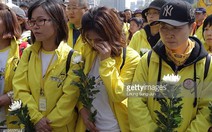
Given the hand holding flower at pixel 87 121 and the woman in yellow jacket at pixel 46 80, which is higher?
the woman in yellow jacket at pixel 46 80

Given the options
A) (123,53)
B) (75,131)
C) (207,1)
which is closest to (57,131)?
(75,131)

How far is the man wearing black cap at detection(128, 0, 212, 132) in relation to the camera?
2160 mm

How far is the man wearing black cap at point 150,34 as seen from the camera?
12.5ft

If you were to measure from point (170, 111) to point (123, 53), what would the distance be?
2.16ft

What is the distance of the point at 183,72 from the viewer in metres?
2.19

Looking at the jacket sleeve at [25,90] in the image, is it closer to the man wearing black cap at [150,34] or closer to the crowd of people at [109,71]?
the crowd of people at [109,71]

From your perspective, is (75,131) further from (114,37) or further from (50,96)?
(114,37)

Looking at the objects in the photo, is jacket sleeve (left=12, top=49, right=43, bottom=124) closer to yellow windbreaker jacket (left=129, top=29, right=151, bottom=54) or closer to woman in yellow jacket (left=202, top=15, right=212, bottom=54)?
yellow windbreaker jacket (left=129, top=29, right=151, bottom=54)

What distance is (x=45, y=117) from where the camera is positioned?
2.41 meters

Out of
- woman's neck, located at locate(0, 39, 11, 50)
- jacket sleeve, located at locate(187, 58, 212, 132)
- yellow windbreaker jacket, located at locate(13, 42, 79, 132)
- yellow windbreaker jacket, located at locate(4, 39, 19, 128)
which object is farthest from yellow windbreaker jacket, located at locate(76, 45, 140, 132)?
woman's neck, located at locate(0, 39, 11, 50)

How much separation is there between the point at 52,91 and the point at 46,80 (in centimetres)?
10

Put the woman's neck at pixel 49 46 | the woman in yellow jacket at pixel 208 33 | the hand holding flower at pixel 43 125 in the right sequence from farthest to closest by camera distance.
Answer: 1. the woman in yellow jacket at pixel 208 33
2. the woman's neck at pixel 49 46
3. the hand holding flower at pixel 43 125

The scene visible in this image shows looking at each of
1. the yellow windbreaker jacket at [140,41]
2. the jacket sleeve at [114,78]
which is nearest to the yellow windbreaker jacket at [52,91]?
the jacket sleeve at [114,78]

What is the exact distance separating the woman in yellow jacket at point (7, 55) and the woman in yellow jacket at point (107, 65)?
0.84 metres
